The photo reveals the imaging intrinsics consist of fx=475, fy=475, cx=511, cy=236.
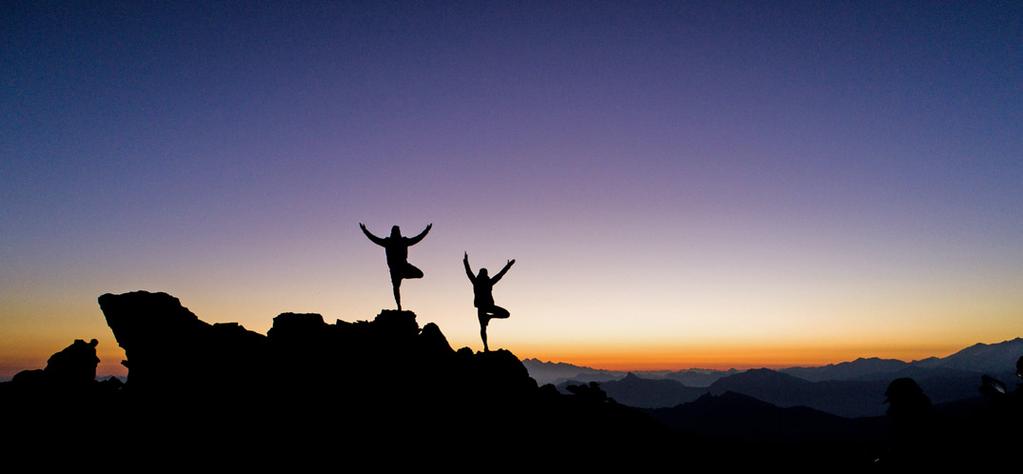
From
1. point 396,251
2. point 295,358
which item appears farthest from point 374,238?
point 295,358

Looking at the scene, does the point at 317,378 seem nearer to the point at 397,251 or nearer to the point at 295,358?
the point at 295,358

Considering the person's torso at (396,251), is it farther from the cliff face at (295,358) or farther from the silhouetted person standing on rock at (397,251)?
the cliff face at (295,358)

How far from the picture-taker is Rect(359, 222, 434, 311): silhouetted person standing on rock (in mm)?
22031

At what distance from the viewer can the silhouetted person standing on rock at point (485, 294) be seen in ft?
73.6

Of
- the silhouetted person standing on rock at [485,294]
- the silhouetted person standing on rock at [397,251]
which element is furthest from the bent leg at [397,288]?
the silhouetted person standing on rock at [485,294]

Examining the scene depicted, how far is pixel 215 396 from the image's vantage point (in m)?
17.8

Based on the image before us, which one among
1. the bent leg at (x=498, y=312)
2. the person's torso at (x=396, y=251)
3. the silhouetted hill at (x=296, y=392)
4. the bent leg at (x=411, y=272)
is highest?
the person's torso at (x=396, y=251)

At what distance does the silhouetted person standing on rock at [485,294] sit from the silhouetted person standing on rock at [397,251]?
2509 mm

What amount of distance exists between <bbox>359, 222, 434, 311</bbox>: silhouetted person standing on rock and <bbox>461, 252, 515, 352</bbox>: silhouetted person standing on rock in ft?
8.23

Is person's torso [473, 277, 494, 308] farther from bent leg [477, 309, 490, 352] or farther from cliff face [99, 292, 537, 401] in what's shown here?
cliff face [99, 292, 537, 401]

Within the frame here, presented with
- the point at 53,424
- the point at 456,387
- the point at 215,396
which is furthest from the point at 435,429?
the point at 53,424

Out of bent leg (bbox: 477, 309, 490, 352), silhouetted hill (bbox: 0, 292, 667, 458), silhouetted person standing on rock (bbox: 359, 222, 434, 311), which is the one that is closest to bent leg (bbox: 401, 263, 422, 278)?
silhouetted person standing on rock (bbox: 359, 222, 434, 311)

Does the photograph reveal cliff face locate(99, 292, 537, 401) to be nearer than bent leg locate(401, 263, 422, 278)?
Yes

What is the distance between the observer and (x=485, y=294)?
73.6ft
